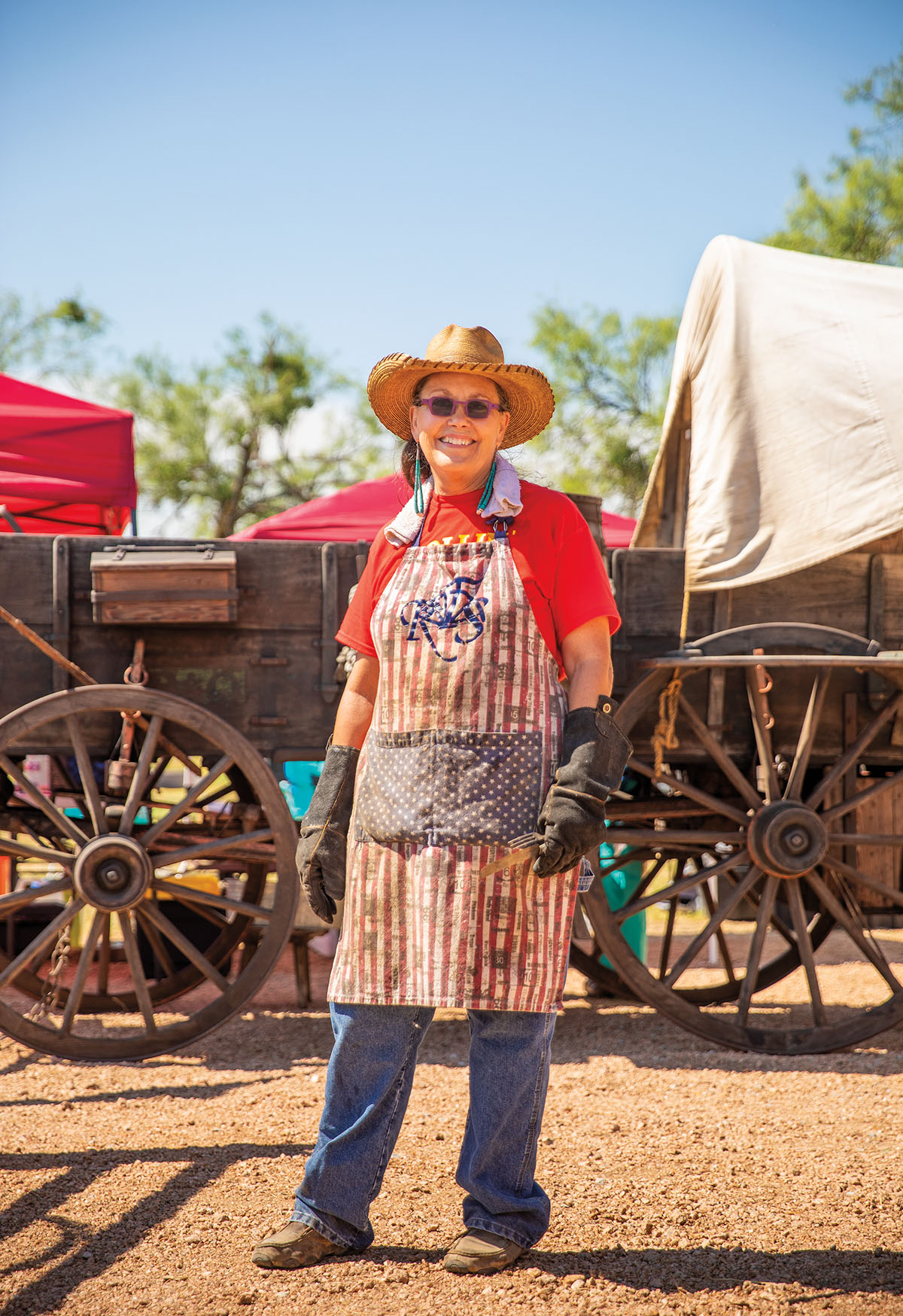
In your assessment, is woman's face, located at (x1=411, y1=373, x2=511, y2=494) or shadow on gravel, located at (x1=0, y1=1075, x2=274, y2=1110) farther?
shadow on gravel, located at (x1=0, y1=1075, x2=274, y2=1110)

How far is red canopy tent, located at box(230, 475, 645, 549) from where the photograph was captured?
16.4ft

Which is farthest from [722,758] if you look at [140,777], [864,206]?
[864,206]

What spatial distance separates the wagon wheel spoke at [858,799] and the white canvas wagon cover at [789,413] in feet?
2.82

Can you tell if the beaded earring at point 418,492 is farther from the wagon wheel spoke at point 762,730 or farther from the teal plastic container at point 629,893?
the teal plastic container at point 629,893

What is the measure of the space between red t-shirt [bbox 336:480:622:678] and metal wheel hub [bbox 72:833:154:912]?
5.32ft

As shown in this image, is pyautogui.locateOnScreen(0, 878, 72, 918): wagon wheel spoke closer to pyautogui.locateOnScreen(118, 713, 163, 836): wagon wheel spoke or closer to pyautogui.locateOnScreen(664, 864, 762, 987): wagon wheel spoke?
pyautogui.locateOnScreen(118, 713, 163, 836): wagon wheel spoke

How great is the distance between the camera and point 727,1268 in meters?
2.27

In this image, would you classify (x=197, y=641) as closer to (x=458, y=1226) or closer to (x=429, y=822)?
(x=429, y=822)

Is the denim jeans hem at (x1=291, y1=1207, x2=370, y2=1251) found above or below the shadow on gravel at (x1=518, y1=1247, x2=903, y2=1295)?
above

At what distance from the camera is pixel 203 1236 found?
2.41 metres

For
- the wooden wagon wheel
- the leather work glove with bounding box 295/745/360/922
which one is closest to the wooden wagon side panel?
the wooden wagon wheel

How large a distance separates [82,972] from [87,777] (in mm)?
650

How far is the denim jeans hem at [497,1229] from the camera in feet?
7.38

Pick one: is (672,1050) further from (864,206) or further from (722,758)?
(864,206)
